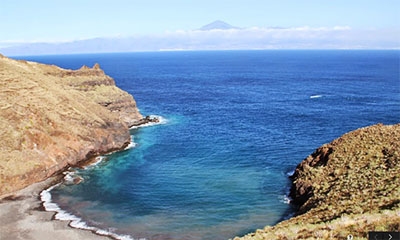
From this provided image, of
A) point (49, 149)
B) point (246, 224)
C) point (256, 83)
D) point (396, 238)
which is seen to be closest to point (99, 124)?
point (49, 149)

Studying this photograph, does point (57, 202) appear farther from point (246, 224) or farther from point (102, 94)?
point (102, 94)

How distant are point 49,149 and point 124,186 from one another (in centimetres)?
1711

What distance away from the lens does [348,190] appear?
159ft

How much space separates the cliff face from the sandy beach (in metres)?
3.65

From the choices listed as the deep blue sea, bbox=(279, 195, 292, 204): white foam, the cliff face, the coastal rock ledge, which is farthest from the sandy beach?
bbox=(279, 195, 292, 204): white foam

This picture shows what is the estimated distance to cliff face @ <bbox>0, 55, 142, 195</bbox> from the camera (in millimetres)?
65188

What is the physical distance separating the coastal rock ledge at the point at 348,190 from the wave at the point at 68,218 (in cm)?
1746

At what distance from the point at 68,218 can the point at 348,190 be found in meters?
34.5

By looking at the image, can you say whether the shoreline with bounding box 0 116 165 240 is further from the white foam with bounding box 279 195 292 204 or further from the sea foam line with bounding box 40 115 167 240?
the white foam with bounding box 279 195 292 204

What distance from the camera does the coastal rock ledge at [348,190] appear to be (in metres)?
33.0

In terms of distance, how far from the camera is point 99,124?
84000 mm

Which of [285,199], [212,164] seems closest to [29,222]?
[212,164]

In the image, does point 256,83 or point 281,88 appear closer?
point 281,88

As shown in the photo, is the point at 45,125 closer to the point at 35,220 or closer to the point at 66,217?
the point at 35,220
